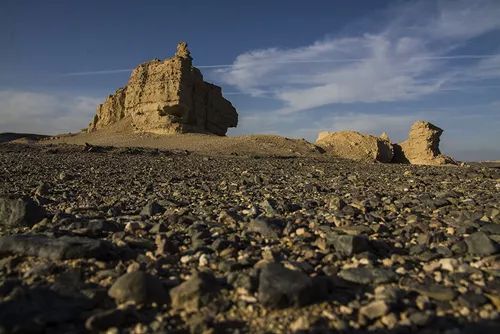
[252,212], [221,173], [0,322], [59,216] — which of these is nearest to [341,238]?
[252,212]

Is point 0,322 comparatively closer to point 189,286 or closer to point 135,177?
point 189,286

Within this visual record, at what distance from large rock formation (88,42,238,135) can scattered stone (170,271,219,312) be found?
30158 millimetres

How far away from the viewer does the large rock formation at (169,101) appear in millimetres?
33156

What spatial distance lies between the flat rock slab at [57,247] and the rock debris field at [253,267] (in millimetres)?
11

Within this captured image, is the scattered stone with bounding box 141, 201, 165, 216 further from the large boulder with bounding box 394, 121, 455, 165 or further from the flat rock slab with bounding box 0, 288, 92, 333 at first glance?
the large boulder with bounding box 394, 121, 455, 165

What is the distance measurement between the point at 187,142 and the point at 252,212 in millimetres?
22519

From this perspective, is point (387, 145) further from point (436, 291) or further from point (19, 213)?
point (436, 291)

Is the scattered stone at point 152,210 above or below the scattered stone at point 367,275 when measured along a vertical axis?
above

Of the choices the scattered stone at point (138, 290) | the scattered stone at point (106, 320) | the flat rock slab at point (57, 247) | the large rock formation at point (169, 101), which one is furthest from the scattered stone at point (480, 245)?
the large rock formation at point (169, 101)

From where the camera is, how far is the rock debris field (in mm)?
2943

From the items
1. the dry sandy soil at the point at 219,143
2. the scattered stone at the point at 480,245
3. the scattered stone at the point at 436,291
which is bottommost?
the scattered stone at the point at 436,291

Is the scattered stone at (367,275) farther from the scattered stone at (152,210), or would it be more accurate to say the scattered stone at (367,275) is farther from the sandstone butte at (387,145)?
the sandstone butte at (387,145)

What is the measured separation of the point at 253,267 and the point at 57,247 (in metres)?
1.70

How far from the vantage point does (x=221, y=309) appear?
10.2ft
